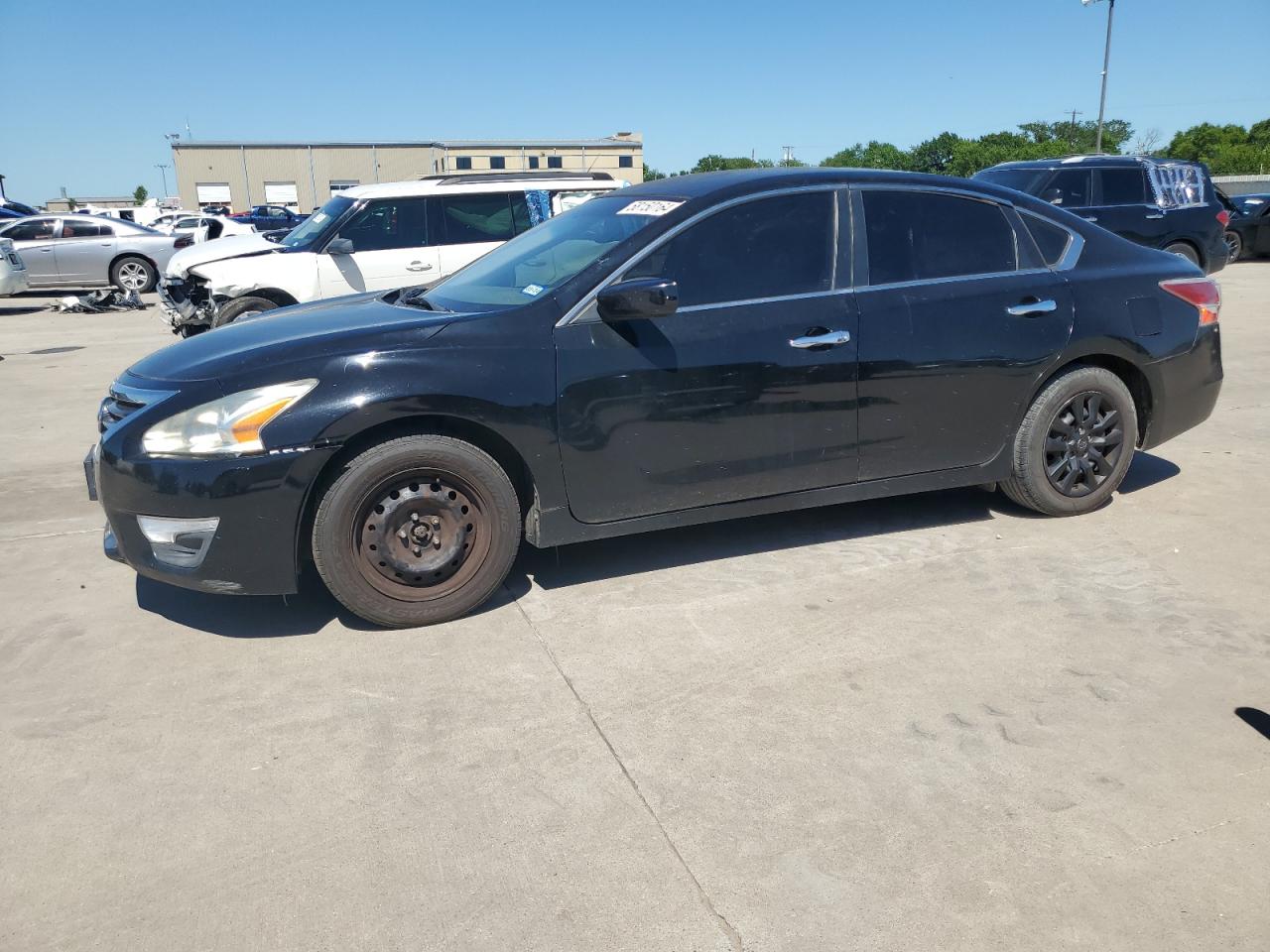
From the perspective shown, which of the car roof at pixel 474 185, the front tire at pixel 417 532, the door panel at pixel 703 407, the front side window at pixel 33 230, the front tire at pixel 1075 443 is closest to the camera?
the front tire at pixel 417 532

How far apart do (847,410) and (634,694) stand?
5.52 feet

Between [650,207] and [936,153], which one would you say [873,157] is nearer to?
[936,153]

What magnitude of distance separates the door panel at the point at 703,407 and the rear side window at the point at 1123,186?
1178 centimetres

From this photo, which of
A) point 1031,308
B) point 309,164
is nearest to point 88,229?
point 1031,308

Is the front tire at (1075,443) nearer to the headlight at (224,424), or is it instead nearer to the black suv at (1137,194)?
the headlight at (224,424)

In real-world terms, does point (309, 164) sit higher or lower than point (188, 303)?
higher

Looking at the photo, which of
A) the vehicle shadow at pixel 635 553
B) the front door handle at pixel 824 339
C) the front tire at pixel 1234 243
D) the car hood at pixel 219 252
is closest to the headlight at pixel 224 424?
the vehicle shadow at pixel 635 553

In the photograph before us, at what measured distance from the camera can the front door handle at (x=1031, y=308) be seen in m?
4.79

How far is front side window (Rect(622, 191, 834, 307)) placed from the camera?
14.0 ft

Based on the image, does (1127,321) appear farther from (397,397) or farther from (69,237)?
(69,237)

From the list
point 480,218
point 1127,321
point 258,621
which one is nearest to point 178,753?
point 258,621

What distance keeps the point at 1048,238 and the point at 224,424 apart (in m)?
3.84

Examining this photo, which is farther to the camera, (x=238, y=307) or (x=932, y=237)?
(x=238, y=307)

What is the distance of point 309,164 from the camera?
7625cm
